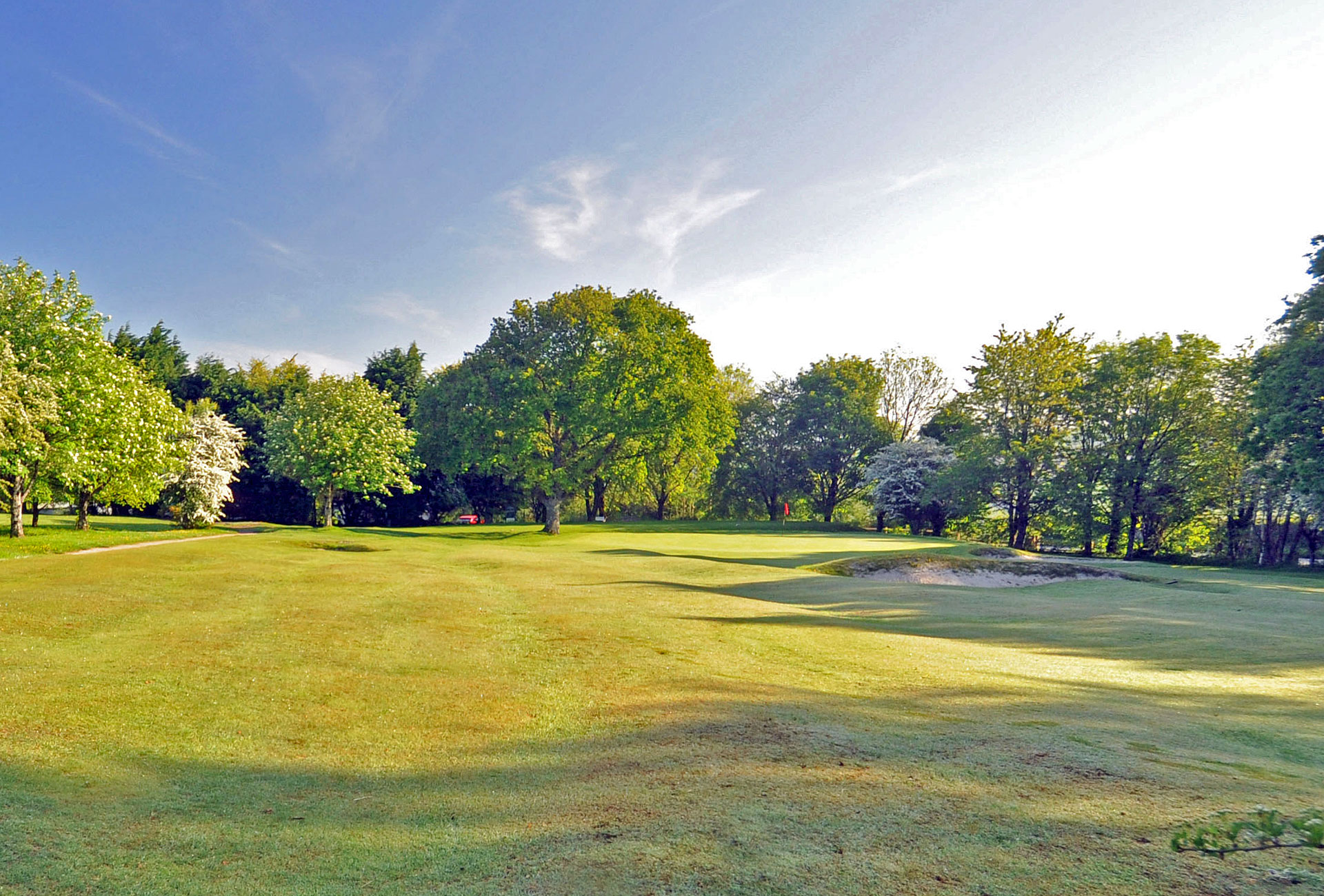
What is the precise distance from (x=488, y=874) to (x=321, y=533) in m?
38.3

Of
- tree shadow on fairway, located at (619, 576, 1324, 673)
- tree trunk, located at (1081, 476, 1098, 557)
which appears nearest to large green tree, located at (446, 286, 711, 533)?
tree shadow on fairway, located at (619, 576, 1324, 673)

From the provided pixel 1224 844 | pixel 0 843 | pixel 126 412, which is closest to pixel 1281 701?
pixel 1224 844

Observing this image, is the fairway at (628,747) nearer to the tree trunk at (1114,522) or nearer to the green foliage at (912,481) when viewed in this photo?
the tree trunk at (1114,522)

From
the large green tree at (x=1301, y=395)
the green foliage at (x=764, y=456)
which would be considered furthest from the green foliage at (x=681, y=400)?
the large green tree at (x=1301, y=395)

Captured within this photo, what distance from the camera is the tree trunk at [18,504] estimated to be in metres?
26.6

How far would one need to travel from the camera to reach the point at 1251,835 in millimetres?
3840

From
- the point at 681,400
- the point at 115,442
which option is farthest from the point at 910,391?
the point at 115,442

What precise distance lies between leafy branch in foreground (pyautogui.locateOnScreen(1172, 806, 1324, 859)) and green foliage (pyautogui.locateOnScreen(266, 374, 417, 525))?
153ft

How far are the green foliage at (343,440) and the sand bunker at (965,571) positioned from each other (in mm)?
32132

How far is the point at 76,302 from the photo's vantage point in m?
30.8

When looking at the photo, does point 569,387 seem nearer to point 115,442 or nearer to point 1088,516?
point 115,442

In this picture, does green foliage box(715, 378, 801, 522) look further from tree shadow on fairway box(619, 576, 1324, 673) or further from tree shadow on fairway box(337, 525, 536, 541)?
tree shadow on fairway box(619, 576, 1324, 673)

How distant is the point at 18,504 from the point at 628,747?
1342 inches

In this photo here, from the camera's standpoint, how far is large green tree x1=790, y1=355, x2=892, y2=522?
71812 mm
